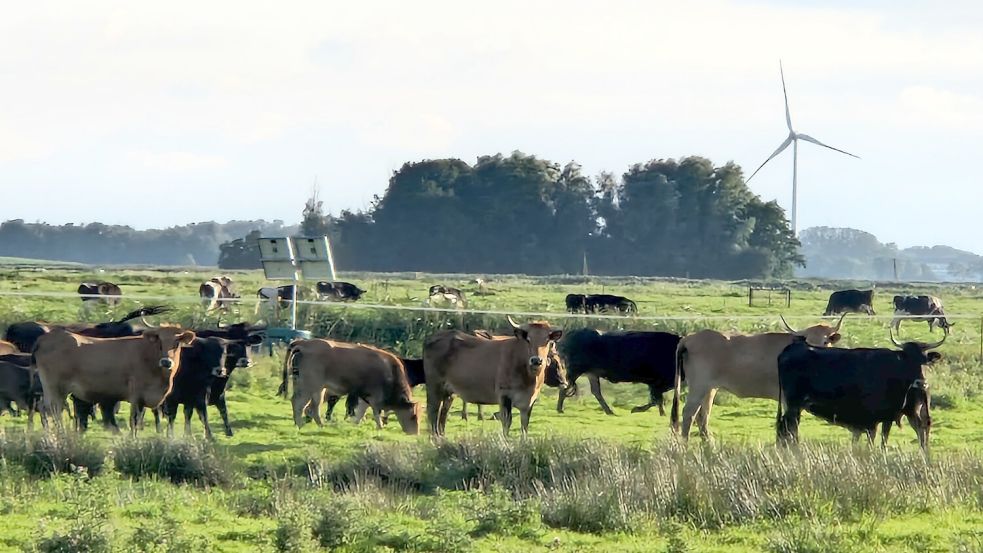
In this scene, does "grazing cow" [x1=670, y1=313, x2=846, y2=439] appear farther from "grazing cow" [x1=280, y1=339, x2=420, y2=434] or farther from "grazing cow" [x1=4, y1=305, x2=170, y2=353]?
"grazing cow" [x1=4, y1=305, x2=170, y2=353]

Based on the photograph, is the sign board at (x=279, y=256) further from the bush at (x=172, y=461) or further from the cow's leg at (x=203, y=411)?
the bush at (x=172, y=461)

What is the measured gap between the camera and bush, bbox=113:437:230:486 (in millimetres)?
15609

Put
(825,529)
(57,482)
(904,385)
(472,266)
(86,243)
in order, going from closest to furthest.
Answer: (825,529)
(57,482)
(904,385)
(472,266)
(86,243)

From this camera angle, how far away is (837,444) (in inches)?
650

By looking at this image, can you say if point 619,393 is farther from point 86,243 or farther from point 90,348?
point 86,243

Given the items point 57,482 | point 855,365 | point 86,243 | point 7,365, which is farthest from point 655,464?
point 86,243

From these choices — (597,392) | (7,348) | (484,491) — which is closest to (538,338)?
(484,491)

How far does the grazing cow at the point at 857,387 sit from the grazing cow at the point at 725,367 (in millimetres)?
1336

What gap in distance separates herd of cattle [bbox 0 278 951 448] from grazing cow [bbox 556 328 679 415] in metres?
2.17

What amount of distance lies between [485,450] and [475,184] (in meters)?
86.1

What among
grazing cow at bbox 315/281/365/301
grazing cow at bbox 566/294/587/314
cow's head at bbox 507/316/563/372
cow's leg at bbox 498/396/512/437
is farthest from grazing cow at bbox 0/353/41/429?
grazing cow at bbox 315/281/365/301

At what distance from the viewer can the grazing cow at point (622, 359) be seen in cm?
2370

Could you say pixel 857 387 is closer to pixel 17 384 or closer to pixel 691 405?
pixel 691 405

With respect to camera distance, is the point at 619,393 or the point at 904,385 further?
the point at 619,393
